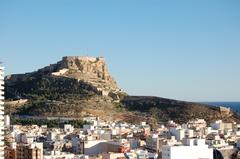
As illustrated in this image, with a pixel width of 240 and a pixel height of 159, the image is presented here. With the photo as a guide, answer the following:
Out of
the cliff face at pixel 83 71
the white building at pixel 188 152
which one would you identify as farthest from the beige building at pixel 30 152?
the cliff face at pixel 83 71

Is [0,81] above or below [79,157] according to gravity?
above

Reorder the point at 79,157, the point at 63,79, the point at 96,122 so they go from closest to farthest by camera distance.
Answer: the point at 79,157 < the point at 96,122 < the point at 63,79

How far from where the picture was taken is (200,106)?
6100cm

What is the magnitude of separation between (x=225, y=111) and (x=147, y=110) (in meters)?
8.05

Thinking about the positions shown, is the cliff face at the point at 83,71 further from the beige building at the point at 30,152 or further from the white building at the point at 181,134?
the beige building at the point at 30,152

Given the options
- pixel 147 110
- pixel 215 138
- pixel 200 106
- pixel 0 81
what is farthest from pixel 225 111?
pixel 0 81

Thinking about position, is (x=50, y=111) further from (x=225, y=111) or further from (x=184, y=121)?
(x=225, y=111)

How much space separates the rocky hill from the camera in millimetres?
56625

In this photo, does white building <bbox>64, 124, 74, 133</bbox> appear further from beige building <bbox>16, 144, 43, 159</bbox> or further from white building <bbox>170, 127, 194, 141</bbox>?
beige building <bbox>16, 144, 43, 159</bbox>

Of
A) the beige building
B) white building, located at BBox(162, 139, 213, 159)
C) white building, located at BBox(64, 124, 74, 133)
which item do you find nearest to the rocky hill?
white building, located at BBox(64, 124, 74, 133)

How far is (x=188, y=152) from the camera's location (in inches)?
1230

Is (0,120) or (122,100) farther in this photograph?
(122,100)

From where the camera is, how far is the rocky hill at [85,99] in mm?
56625

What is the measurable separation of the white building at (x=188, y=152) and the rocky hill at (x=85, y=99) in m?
23.2
